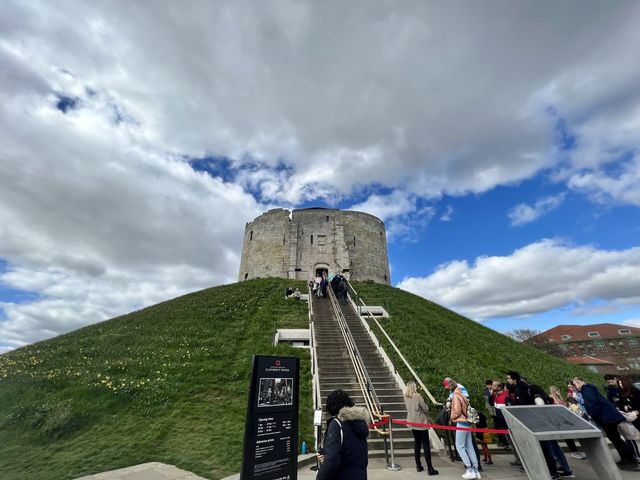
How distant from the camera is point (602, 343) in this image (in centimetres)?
6462

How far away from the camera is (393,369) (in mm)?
10031

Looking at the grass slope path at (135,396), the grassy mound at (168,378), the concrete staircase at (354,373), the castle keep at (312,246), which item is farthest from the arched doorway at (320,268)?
the concrete staircase at (354,373)

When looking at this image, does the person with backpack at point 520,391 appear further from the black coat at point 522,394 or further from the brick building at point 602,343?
the brick building at point 602,343

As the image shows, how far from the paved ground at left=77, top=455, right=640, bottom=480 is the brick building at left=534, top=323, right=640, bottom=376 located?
64.1 meters

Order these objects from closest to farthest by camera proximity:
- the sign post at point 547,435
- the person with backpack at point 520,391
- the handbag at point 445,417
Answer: the sign post at point 547,435 < the handbag at point 445,417 < the person with backpack at point 520,391

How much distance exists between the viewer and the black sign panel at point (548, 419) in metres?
4.70

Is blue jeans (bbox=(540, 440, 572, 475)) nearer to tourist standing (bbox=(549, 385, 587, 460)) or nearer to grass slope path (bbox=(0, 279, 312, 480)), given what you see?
tourist standing (bbox=(549, 385, 587, 460))

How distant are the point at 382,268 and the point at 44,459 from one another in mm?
28625

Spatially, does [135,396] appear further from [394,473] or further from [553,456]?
[553,456]

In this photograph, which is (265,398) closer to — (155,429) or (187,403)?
(155,429)

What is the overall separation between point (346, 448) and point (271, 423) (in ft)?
4.68

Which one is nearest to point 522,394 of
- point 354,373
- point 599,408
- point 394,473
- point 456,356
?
point 599,408

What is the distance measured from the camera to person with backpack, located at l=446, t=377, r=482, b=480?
537cm

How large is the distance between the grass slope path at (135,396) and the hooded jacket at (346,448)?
13.0 ft
